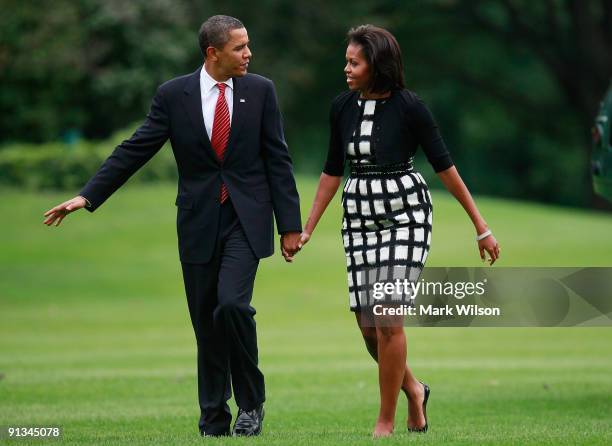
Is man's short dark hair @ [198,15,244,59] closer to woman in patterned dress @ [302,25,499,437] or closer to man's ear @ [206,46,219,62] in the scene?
man's ear @ [206,46,219,62]

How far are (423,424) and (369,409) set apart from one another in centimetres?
218

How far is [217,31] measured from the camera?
7.32 m

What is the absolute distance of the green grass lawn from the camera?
8516mm

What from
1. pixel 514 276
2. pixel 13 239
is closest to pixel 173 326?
pixel 13 239

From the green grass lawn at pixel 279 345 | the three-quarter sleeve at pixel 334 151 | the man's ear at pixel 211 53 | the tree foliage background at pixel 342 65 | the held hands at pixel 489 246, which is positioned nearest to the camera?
the held hands at pixel 489 246

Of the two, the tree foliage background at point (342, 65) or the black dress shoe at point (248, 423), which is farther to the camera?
the tree foliage background at point (342, 65)

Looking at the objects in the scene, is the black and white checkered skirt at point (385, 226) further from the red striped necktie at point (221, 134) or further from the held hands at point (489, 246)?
the red striped necktie at point (221, 134)

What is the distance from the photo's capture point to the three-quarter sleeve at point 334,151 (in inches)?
285

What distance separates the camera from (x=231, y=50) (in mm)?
7312

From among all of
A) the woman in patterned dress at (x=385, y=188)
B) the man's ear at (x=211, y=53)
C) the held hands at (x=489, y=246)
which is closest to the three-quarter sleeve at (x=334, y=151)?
the woman in patterned dress at (x=385, y=188)

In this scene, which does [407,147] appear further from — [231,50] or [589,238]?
[589,238]

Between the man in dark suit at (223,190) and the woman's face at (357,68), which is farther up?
the woman's face at (357,68)

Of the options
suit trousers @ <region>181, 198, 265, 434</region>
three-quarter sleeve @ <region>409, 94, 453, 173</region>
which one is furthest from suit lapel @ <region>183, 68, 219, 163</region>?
three-quarter sleeve @ <region>409, 94, 453, 173</region>

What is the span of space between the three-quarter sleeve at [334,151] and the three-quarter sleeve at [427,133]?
0.44 meters
